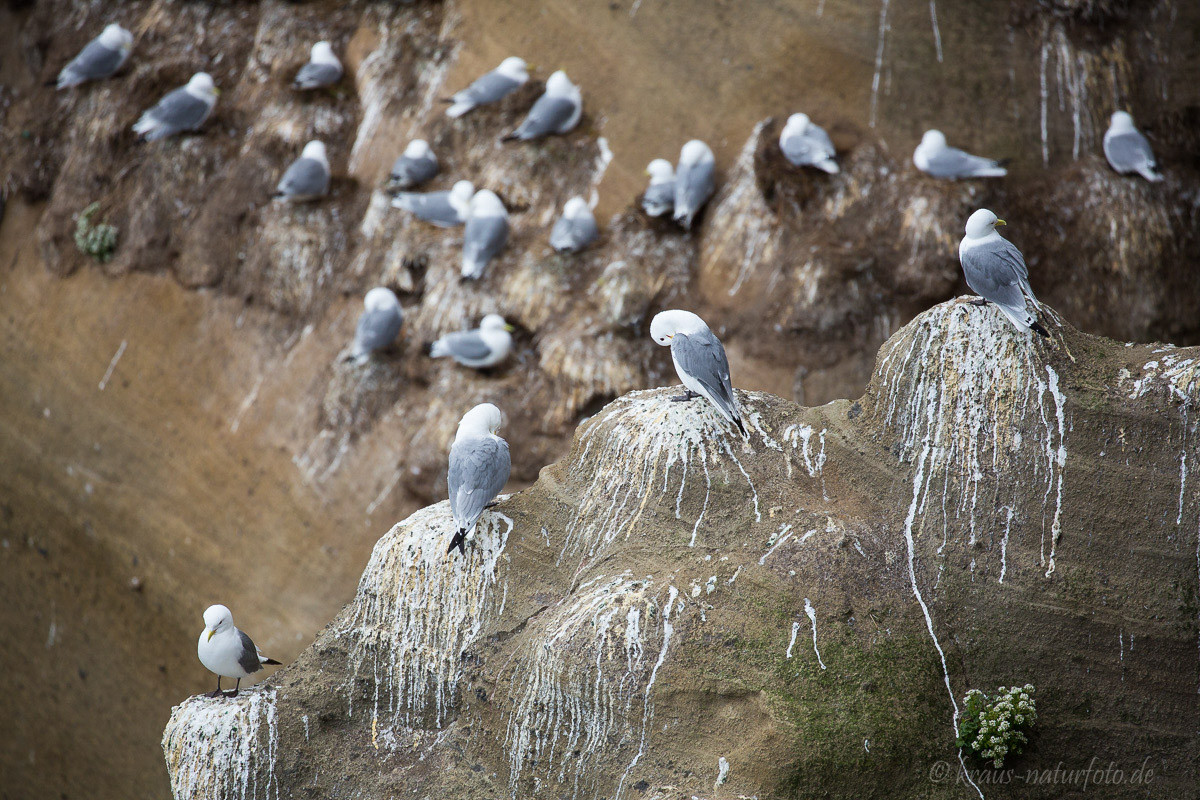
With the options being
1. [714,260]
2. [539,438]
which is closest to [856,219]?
[714,260]

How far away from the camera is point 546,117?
9.96 m

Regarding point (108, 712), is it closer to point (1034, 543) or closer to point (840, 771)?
point (840, 771)

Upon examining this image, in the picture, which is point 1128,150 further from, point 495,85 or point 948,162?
point 495,85

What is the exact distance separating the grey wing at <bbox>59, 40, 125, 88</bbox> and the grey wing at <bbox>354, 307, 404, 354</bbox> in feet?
18.4

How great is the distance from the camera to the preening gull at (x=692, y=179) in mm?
9227

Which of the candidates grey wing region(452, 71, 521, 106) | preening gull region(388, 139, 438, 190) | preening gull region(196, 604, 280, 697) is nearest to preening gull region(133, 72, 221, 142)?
preening gull region(388, 139, 438, 190)

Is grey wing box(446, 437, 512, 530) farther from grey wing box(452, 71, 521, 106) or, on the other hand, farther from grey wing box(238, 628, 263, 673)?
grey wing box(452, 71, 521, 106)

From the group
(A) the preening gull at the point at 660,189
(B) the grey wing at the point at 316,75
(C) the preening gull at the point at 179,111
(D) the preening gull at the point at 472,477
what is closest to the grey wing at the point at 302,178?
(B) the grey wing at the point at 316,75

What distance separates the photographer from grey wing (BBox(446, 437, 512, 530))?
17.8 feet

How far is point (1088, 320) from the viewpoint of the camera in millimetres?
9320

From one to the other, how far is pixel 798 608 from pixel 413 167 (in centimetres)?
728

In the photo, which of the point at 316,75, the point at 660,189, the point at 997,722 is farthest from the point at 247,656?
the point at 316,75

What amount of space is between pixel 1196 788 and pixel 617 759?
3178mm

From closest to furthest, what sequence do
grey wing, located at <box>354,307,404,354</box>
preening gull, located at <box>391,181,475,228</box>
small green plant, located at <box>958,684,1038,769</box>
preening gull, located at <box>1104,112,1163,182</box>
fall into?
small green plant, located at <box>958,684,1038,769</box> < preening gull, located at <box>1104,112,1163,182</box> < grey wing, located at <box>354,307,404,354</box> < preening gull, located at <box>391,181,475,228</box>
